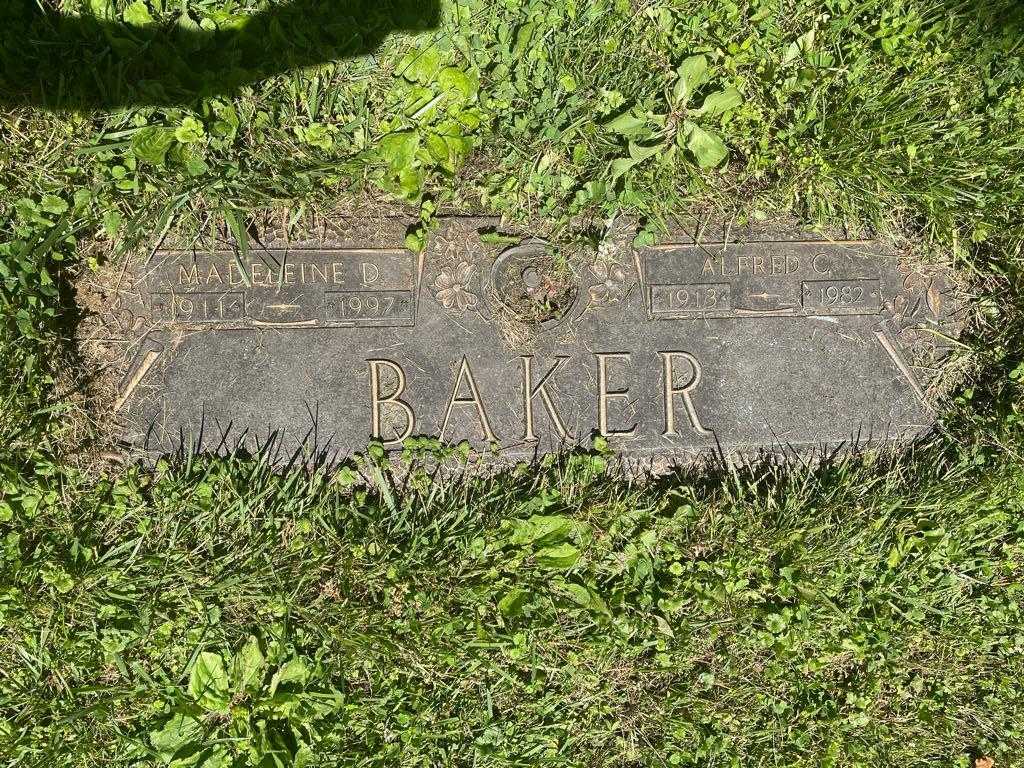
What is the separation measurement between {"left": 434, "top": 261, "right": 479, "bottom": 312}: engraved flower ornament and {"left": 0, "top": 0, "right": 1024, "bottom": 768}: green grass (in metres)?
0.22

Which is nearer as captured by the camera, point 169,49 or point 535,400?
point 169,49

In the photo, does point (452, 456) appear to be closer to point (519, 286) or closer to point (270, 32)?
point (519, 286)

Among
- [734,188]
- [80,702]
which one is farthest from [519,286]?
[80,702]

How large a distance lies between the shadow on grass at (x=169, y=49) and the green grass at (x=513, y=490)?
13 mm

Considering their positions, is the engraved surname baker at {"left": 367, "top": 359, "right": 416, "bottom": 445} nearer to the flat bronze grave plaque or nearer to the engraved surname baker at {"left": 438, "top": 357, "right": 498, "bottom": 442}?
the flat bronze grave plaque

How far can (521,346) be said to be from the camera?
2.88 metres

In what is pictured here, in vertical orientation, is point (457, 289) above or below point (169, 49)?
below

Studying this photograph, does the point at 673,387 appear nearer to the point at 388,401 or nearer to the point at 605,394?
the point at 605,394

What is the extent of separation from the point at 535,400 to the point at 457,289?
0.56 metres

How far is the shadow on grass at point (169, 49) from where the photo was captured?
2.71 meters

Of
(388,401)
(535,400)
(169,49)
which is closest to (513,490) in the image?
(535,400)

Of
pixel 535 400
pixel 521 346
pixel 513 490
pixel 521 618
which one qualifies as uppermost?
pixel 521 346

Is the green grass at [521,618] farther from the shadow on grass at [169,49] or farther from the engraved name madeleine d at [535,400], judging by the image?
the shadow on grass at [169,49]

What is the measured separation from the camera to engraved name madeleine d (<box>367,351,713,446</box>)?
2854 mm
